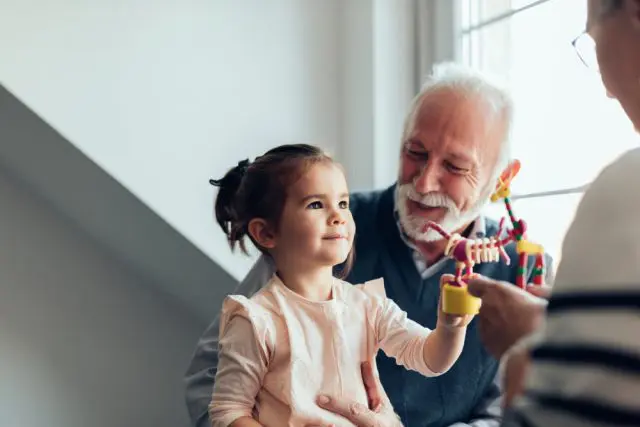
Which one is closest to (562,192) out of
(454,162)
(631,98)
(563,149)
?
(563,149)

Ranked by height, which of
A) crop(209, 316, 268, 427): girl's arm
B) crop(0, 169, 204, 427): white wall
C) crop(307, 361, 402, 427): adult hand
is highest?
crop(209, 316, 268, 427): girl's arm

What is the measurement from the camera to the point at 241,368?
51.6 inches

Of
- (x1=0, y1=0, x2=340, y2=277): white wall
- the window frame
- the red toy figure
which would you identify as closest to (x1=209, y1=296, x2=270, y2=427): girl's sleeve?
the red toy figure

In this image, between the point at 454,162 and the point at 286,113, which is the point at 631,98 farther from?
the point at 286,113

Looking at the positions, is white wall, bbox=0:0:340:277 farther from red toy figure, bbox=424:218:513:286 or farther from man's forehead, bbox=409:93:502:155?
red toy figure, bbox=424:218:513:286

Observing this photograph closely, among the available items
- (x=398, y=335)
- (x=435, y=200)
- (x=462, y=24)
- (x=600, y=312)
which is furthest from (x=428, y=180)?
(x=600, y=312)

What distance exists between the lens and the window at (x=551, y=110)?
191 centimetres

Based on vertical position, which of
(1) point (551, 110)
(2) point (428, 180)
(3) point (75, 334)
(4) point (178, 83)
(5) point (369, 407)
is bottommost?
(3) point (75, 334)

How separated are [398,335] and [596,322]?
0.82 meters

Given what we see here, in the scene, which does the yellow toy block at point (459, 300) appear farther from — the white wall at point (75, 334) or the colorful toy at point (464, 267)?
the white wall at point (75, 334)

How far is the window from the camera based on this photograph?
1908mm

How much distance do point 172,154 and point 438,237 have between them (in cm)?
74

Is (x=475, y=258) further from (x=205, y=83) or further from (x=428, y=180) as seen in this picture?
(x=205, y=83)

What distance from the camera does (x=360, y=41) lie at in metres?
2.31
